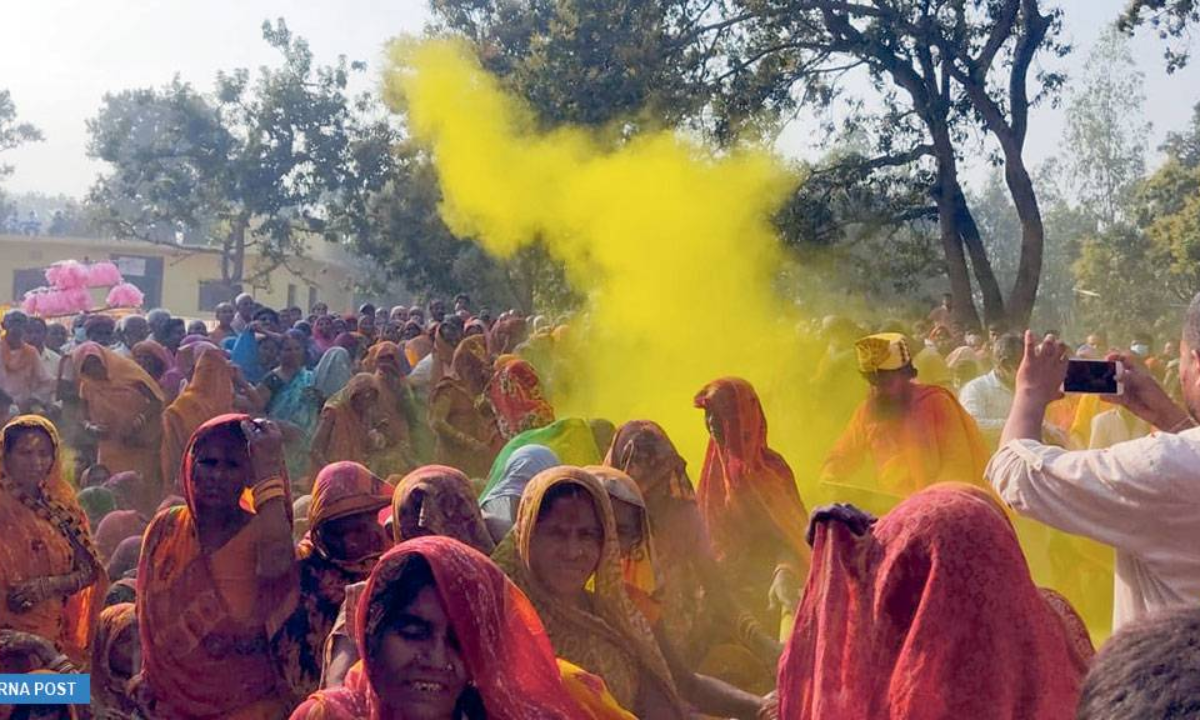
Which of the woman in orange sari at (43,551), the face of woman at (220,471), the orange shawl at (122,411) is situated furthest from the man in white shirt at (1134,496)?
the orange shawl at (122,411)

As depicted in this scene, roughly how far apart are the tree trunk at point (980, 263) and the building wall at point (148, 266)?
84.5 ft

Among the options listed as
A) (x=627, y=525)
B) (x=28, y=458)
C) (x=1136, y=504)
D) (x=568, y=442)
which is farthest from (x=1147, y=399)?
(x=28, y=458)

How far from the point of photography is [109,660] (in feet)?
14.2

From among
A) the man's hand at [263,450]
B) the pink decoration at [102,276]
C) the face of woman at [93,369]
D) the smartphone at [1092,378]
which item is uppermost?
the pink decoration at [102,276]

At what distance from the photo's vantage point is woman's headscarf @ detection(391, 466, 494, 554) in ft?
13.3

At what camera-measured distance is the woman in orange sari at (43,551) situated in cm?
485

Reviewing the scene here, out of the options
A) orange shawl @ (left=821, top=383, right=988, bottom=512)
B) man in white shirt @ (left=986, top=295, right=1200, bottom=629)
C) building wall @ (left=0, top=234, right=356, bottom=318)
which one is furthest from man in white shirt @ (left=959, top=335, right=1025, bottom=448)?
building wall @ (left=0, top=234, right=356, bottom=318)

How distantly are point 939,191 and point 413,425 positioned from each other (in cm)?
1066

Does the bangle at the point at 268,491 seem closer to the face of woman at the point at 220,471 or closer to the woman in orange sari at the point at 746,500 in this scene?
the face of woman at the point at 220,471

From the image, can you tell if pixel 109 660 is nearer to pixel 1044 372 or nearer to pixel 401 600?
pixel 401 600

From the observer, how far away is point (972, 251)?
17.8m

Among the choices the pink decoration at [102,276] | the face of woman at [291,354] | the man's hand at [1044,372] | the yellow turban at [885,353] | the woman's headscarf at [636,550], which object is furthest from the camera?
→ the pink decoration at [102,276]

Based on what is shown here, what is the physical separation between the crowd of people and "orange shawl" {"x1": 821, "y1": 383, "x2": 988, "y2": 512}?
12mm

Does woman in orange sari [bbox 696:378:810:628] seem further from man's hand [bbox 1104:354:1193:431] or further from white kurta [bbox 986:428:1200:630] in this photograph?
white kurta [bbox 986:428:1200:630]
